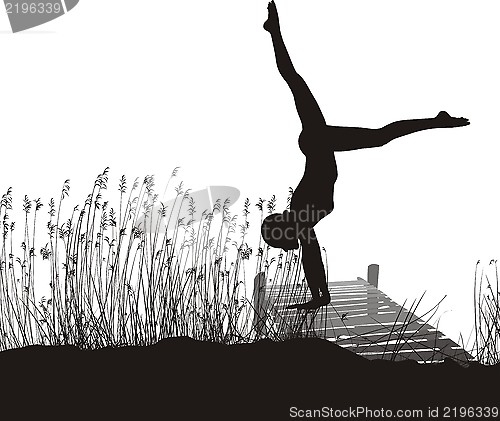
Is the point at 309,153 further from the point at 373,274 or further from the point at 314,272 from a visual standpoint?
the point at 373,274

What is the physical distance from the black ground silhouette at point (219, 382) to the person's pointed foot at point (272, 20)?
1.50 m

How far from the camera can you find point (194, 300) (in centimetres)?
318

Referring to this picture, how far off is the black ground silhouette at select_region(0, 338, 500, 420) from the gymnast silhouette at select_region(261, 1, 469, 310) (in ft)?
1.77

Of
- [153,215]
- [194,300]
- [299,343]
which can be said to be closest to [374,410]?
[299,343]

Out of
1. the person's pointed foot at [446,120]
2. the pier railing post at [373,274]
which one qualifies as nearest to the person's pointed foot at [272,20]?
the person's pointed foot at [446,120]

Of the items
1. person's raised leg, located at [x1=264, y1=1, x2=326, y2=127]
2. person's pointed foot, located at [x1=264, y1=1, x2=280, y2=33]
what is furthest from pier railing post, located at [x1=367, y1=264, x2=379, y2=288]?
person's pointed foot, located at [x1=264, y1=1, x2=280, y2=33]

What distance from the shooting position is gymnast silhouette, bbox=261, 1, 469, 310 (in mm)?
2867

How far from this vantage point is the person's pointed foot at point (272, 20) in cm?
289

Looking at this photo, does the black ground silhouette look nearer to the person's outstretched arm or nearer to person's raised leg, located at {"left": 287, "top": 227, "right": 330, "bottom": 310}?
person's raised leg, located at {"left": 287, "top": 227, "right": 330, "bottom": 310}

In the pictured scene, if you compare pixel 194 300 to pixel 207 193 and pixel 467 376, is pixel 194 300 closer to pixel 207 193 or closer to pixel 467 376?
pixel 207 193

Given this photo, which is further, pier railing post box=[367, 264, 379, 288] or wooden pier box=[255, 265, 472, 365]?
pier railing post box=[367, 264, 379, 288]

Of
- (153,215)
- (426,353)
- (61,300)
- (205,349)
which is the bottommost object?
(426,353)

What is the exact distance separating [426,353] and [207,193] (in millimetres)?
1786

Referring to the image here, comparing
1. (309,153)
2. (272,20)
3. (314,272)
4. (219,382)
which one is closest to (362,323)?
(314,272)
